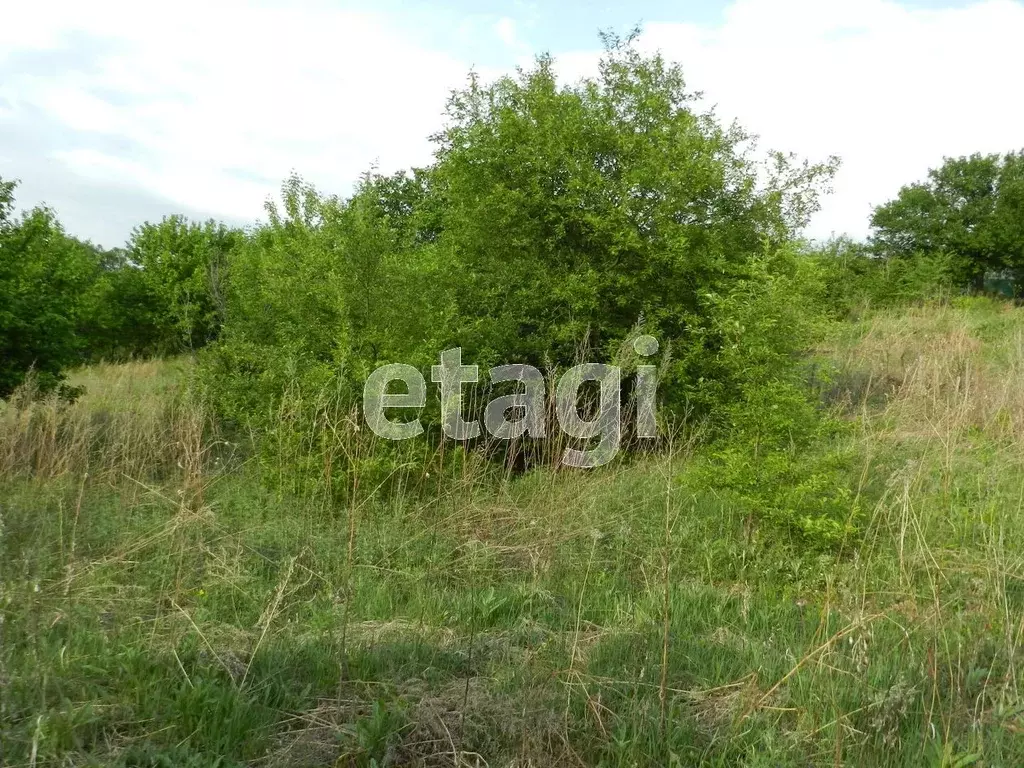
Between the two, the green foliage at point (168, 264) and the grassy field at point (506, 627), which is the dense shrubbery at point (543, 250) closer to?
the grassy field at point (506, 627)

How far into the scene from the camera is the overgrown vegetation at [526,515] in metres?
2.67

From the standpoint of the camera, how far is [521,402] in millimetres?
7434

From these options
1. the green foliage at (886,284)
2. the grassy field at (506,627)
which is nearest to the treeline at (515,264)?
the grassy field at (506,627)

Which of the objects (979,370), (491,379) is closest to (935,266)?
(979,370)

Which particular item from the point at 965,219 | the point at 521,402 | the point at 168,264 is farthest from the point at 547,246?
the point at 965,219

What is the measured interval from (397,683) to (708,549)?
244cm

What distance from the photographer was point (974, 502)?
5.19 metres

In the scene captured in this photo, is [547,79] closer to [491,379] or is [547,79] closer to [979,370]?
[491,379]

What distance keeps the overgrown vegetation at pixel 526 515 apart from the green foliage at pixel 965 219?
20964 mm

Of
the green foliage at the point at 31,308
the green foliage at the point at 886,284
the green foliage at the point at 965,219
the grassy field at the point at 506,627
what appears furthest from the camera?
the green foliage at the point at 965,219

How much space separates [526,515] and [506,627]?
1677mm

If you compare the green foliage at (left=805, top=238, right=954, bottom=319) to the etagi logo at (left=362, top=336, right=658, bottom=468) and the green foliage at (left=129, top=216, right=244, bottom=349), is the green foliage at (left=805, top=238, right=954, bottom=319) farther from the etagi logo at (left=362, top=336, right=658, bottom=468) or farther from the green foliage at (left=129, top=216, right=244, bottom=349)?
the green foliage at (left=129, top=216, right=244, bottom=349)

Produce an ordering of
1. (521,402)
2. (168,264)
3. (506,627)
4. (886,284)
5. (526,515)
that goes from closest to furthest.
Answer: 1. (506,627)
2. (526,515)
3. (521,402)
4. (886,284)
5. (168,264)

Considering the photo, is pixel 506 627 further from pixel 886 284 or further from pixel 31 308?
pixel 886 284
